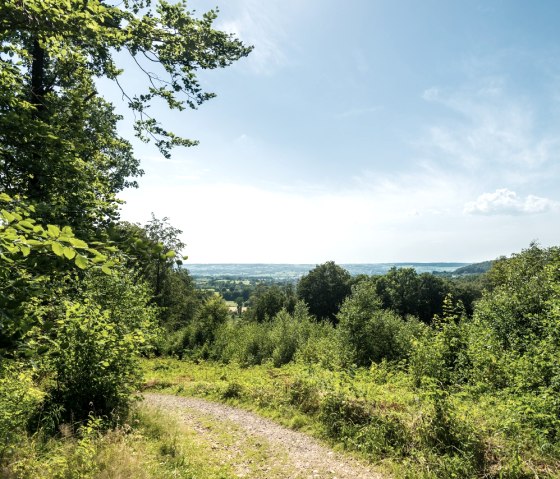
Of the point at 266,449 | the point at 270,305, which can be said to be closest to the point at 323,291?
the point at 270,305

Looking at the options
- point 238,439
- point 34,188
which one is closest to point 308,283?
point 238,439

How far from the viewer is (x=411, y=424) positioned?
10.1 metres

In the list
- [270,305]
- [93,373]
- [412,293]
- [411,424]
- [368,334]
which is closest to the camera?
[93,373]

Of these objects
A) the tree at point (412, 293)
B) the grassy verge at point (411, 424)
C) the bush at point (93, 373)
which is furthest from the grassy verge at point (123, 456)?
the tree at point (412, 293)

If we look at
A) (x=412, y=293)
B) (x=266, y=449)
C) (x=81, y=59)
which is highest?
(x=81, y=59)

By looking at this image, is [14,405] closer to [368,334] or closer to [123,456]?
[123,456]

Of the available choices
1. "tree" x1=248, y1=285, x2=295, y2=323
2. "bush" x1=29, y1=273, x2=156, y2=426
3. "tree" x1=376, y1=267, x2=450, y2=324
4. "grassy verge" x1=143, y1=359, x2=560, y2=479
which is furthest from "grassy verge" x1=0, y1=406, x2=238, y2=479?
"tree" x1=376, y1=267, x2=450, y2=324

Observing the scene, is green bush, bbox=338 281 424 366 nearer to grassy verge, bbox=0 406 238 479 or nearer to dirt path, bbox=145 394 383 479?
dirt path, bbox=145 394 383 479

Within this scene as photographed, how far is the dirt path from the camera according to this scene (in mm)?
9641

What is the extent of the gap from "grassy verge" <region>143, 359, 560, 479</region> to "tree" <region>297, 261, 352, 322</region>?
49.7 meters

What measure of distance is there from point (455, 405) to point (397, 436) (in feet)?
6.41

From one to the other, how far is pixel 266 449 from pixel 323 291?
55492mm

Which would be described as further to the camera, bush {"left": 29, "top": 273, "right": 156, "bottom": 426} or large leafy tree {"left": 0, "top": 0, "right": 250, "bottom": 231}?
bush {"left": 29, "top": 273, "right": 156, "bottom": 426}

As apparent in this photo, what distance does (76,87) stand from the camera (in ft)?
40.9
